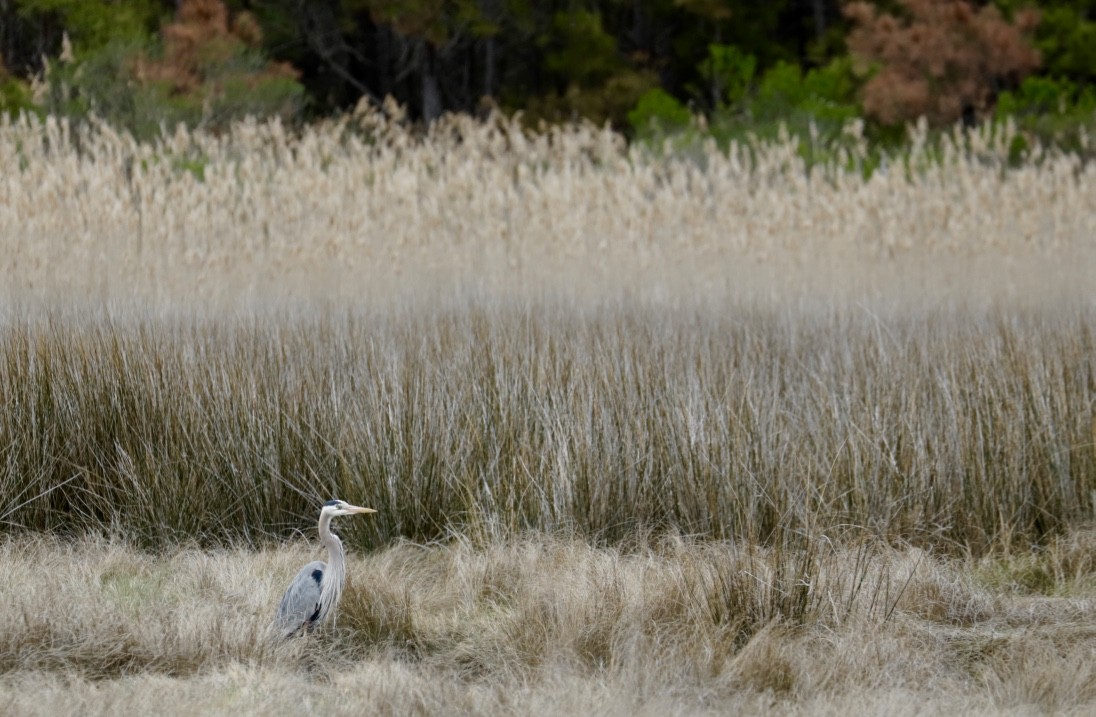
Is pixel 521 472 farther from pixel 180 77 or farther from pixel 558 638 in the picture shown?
pixel 180 77

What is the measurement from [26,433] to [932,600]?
8.97 feet

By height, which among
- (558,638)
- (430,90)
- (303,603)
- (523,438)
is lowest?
(558,638)

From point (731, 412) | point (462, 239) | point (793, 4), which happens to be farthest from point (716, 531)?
point (793, 4)

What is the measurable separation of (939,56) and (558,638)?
44.6 ft

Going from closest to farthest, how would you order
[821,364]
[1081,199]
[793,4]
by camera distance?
[821,364] < [1081,199] < [793,4]

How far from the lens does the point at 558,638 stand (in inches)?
119

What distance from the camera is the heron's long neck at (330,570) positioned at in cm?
291

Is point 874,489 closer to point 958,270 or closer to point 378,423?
point 378,423

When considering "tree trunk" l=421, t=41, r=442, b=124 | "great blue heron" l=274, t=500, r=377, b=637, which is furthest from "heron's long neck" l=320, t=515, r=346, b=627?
"tree trunk" l=421, t=41, r=442, b=124

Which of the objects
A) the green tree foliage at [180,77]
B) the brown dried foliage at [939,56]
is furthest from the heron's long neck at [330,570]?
the brown dried foliage at [939,56]

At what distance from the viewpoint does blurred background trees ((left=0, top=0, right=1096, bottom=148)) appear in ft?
42.7

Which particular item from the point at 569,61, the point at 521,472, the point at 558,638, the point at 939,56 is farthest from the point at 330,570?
the point at 569,61

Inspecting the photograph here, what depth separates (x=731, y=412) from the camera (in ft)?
13.0

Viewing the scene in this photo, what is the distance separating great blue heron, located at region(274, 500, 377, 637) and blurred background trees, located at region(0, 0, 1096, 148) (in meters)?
9.04
